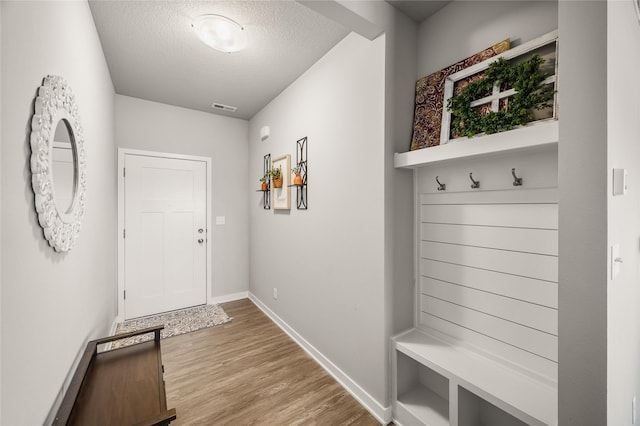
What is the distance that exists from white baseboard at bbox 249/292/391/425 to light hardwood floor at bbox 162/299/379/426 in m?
0.04

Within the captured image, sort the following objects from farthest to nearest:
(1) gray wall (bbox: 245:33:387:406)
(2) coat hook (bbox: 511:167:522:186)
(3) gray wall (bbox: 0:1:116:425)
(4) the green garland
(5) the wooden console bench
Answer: (1) gray wall (bbox: 245:33:387:406)
(2) coat hook (bbox: 511:167:522:186)
(4) the green garland
(5) the wooden console bench
(3) gray wall (bbox: 0:1:116:425)

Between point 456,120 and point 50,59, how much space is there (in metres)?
2.02

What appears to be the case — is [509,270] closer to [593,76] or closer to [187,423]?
[593,76]

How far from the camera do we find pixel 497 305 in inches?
60.0

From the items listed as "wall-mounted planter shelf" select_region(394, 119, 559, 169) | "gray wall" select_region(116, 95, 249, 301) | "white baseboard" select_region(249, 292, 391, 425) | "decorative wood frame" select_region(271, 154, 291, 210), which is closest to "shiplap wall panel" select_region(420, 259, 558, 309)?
"wall-mounted planter shelf" select_region(394, 119, 559, 169)

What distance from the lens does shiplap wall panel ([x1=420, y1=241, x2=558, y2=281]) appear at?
135 cm

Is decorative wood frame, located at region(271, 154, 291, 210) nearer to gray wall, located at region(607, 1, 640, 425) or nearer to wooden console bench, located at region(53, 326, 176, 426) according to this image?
wooden console bench, located at region(53, 326, 176, 426)

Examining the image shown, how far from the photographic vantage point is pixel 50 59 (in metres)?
1.16

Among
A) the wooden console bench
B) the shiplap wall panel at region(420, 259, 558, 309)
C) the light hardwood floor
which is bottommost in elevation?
the light hardwood floor

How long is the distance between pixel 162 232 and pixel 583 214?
3917mm

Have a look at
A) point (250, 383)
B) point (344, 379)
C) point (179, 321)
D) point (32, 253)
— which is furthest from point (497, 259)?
point (179, 321)

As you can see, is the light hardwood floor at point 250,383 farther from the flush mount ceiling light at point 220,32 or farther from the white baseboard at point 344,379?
the flush mount ceiling light at point 220,32

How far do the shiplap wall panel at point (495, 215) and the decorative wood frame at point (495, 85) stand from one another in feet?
1.40

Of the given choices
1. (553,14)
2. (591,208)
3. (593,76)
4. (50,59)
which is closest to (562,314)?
(591,208)
